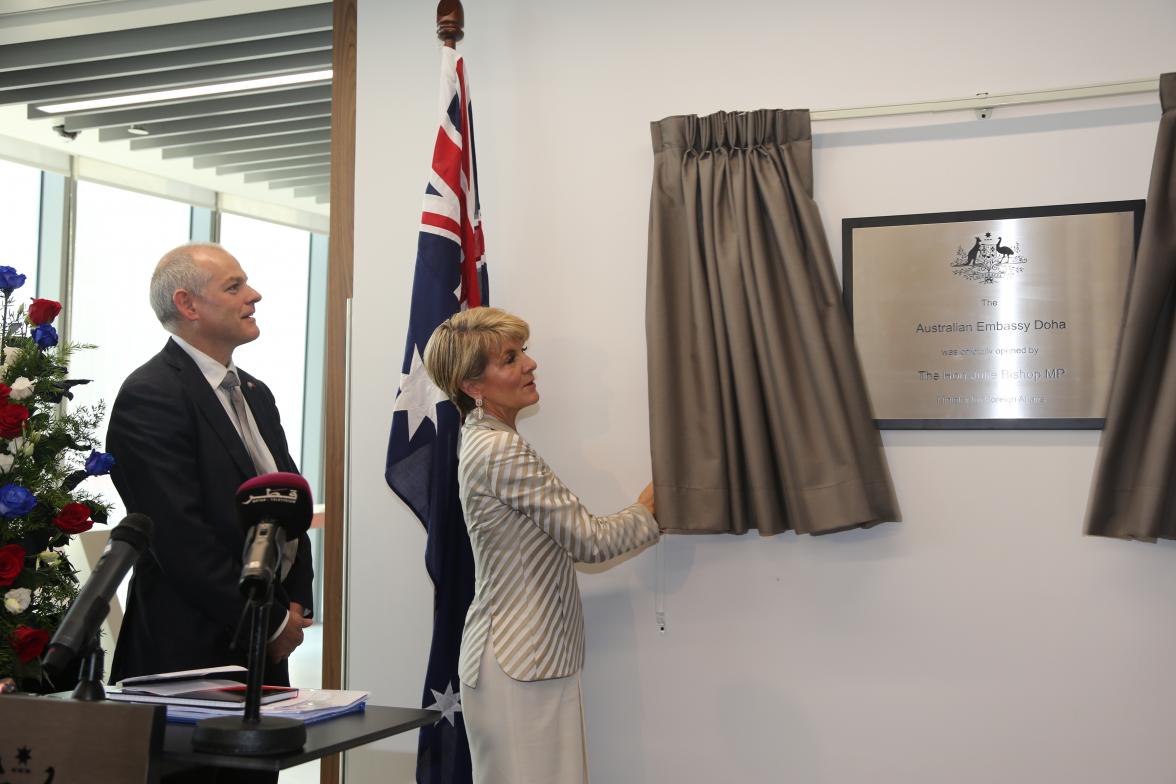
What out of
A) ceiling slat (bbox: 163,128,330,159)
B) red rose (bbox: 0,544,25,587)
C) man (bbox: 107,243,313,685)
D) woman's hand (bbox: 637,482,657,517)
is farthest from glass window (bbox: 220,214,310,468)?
woman's hand (bbox: 637,482,657,517)

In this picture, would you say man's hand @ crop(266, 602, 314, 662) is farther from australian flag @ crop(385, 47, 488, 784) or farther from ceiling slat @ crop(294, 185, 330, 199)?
ceiling slat @ crop(294, 185, 330, 199)

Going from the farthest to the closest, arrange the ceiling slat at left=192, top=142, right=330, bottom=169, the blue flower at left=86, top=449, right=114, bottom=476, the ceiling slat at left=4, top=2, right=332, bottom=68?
the ceiling slat at left=192, top=142, right=330, bottom=169 < the ceiling slat at left=4, top=2, right=332, bottom=68 < the blue flower at left=86, top=449, right=114, bottom=476

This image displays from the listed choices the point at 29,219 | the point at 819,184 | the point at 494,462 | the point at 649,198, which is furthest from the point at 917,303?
the point at 29,219

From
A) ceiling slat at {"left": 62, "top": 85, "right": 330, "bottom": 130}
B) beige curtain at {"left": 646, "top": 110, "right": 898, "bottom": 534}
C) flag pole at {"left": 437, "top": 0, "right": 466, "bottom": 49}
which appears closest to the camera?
beige curtain at {"left": 646, "top": 110, "right": 898, "bottom": 534}

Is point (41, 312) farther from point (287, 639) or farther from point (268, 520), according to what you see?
point (268, 520)

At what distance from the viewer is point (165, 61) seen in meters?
4.24

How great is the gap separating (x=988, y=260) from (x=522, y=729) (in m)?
1.70

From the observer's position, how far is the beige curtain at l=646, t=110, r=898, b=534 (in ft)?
8.48

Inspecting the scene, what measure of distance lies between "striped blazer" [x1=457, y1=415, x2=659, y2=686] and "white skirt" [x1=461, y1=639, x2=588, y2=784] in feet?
0.10

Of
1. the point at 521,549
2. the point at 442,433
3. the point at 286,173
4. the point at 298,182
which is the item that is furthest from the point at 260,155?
the point at 521,549

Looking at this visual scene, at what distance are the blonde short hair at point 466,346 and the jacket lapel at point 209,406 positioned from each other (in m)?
0.50

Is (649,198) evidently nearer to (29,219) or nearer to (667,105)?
(667,105)

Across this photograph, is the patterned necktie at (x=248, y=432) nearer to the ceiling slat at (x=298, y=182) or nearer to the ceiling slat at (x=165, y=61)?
the ceiling slat at (x=165, y=61)

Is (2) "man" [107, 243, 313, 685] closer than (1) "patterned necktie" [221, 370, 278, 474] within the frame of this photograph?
Yes
